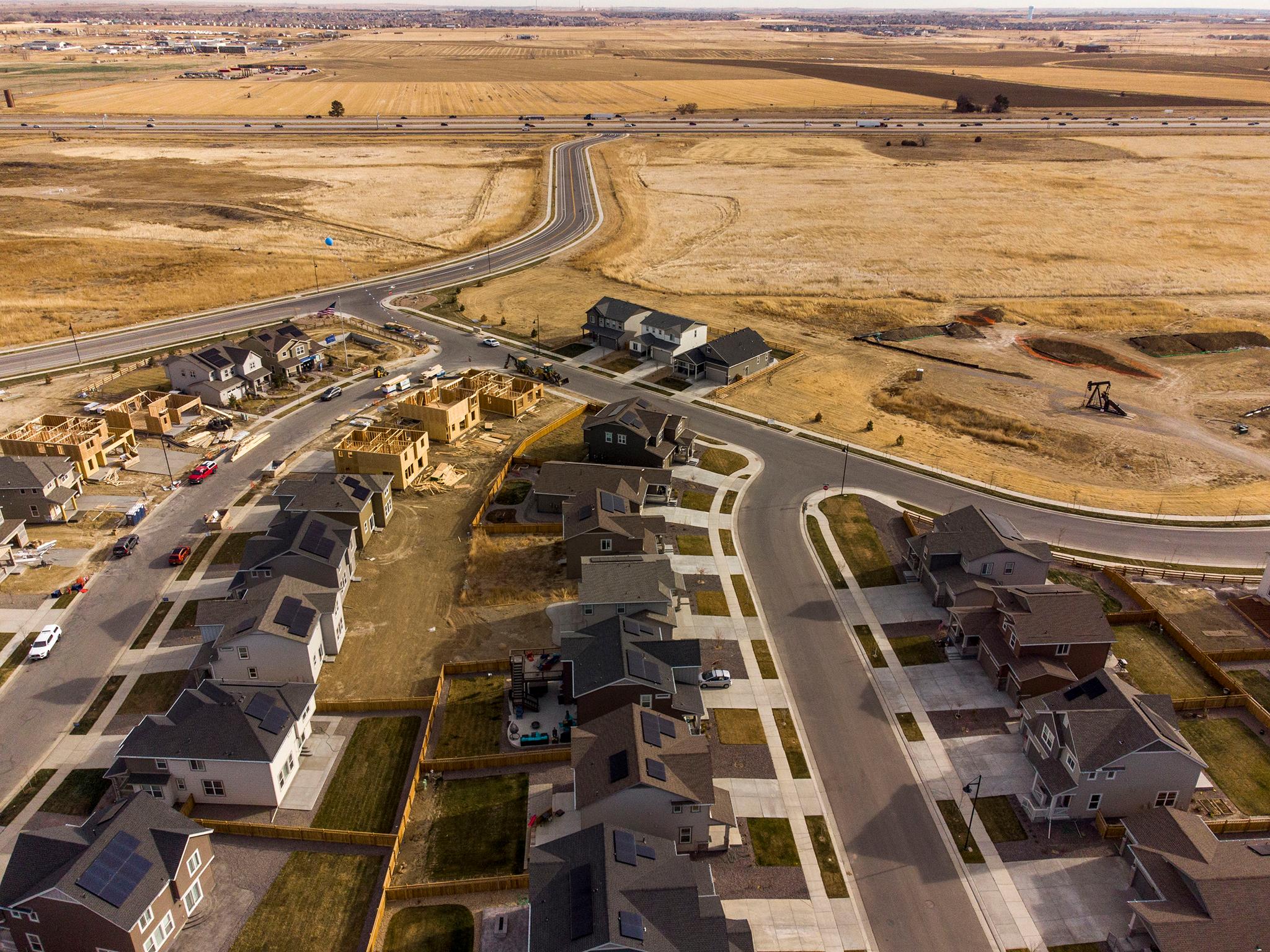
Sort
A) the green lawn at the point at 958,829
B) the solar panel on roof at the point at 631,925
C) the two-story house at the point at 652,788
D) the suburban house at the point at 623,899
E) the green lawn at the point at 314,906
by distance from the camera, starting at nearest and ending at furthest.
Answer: the solar panel on roof at the point at 631,925 < the suburban house at the point at 623,899 < the green lawn at the point at 314,906 < the two-story house at the point at 652,788 < the green lawn at the point at 958,829

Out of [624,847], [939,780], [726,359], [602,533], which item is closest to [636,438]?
[602,533]

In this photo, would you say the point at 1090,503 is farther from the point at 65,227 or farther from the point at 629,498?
the point at 65,227

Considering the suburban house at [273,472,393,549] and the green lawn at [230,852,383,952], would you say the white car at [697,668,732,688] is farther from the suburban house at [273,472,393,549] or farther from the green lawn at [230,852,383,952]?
the suburban house at [273,472,393,549]

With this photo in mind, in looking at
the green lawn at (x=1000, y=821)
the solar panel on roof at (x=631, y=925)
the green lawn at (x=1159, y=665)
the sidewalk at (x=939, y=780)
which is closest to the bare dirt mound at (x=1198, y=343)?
the green lawn at (x=1159, y=665)

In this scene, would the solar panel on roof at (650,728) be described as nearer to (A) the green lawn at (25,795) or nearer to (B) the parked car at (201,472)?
(A) the green lawn at (25,795)

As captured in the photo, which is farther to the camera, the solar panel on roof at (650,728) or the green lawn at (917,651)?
the green lawn at (917,651)
